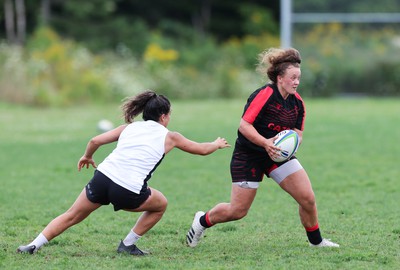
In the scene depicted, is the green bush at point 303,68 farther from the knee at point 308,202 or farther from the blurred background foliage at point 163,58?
the knee at point 308,202

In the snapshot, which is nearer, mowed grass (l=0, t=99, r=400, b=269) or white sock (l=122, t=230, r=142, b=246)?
mowed grass (l=0, t=99, r=400, b=269)

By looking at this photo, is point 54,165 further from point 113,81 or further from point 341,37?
point 341,37

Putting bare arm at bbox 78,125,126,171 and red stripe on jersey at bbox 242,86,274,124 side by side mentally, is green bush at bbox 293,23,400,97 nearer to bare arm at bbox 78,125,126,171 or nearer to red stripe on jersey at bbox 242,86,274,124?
red stripe on jersey at bbox 242,86,274,124

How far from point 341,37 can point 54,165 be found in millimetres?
20065

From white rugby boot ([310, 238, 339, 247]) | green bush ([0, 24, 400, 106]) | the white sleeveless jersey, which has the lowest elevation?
green bush ([0, 24, 400, 106])

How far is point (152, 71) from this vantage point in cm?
3066

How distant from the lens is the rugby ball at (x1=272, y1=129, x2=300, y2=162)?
22.9ft

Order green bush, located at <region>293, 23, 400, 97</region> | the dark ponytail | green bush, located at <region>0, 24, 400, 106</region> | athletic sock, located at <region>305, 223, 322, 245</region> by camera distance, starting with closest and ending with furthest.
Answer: the dark ponytail → athletic sock, located at <region>305, 223, 322, 245</region> → green bush, located at <region>0, 24, 400, 106</region> → green bush, located at <region>293, 23, 400, 97</region>

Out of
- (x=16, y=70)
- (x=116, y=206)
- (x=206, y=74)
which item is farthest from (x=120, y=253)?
(x=206, y=74)

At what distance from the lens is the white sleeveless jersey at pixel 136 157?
22.1ft

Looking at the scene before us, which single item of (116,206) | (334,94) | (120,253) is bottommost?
(334,94)

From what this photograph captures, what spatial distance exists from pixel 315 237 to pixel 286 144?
2.96ft

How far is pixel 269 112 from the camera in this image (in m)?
7.18

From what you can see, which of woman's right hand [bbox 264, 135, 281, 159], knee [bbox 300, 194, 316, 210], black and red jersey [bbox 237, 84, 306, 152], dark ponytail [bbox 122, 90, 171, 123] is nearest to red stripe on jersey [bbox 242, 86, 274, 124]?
black and red jersey [bbox 237, 84, 306, 152]
